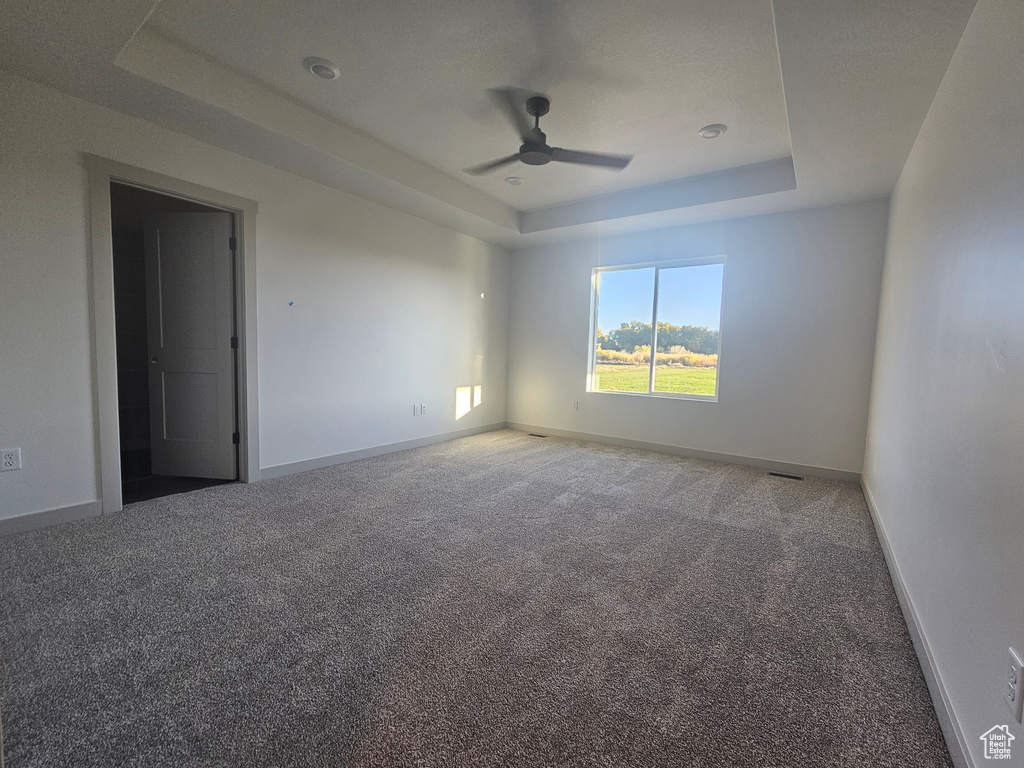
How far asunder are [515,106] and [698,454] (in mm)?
3753

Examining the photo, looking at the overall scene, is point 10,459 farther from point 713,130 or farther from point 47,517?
point 713,130

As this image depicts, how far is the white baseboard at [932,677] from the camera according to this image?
1245 millimetres

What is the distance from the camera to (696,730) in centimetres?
135

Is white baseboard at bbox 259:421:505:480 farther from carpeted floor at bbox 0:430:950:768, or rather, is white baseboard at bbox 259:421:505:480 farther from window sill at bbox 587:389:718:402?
window sill at bbox 587:389:718:402

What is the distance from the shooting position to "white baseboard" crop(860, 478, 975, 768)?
4.09 ft

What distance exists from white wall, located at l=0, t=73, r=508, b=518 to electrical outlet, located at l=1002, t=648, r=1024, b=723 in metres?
4.16

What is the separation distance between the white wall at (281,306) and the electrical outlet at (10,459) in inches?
1.1

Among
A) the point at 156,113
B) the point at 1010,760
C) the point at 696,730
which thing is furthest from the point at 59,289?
the point at 1010,760

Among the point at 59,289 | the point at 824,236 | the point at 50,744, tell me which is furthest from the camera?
the point at 824,236

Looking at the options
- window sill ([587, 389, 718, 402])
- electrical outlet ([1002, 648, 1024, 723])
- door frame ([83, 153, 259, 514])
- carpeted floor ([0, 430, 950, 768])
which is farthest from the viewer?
window sill ([587, 389, 718, 402])

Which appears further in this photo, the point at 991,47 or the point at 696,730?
the point at 991,47

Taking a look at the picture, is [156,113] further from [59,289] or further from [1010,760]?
[1010,760]

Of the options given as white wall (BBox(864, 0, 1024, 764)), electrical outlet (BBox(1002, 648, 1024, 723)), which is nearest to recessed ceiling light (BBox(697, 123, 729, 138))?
white wall (BBox(864, 0, 1024, 764))

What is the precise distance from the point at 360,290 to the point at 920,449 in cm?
417
